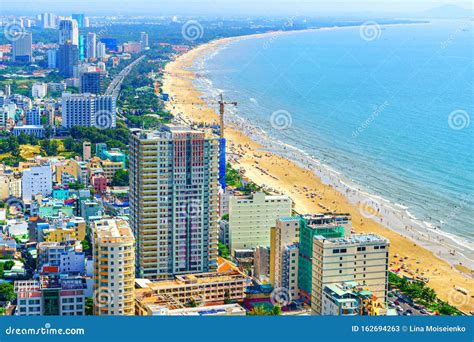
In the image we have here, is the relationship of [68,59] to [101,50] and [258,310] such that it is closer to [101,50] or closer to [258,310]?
[101,50]

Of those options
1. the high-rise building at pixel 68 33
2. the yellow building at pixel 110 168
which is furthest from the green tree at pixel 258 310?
the high-rise building at pixel 68 33

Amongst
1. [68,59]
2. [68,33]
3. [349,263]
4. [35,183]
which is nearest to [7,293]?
[349,263]

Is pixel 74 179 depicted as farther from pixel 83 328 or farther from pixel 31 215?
pixel 83 328

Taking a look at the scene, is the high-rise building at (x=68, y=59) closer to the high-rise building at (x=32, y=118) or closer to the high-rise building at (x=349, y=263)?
the high-rise building at (x=32, y=118)

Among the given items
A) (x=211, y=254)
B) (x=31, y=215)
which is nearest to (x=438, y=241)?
(x=211, y=254)

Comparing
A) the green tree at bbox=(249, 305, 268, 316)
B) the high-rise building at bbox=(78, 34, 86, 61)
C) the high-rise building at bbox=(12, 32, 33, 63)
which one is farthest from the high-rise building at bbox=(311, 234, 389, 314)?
the high-rise building at bbox=(12, 32, 33, 63)
